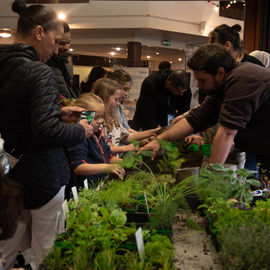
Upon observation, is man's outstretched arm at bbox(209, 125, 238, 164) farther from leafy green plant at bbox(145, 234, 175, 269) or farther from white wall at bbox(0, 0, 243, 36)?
white wall at bbox(0, 0, 243, 36)

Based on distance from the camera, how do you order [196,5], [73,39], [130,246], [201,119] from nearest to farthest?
[130,246]
[201,119]
[196,5]
[73,39]

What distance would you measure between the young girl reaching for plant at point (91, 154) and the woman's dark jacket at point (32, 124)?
398 millimetres

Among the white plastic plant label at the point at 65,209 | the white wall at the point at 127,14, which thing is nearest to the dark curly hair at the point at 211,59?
the white plastic plant label at the point at 65,209

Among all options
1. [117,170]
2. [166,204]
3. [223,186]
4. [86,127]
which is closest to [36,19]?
[86,127]

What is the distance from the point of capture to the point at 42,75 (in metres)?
1.67

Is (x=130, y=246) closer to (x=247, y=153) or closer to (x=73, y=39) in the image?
(x=247, y=153)

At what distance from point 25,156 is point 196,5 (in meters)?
9.05

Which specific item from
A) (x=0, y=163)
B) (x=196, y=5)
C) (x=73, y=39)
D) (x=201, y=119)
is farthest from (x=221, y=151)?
(x=73, y=39)

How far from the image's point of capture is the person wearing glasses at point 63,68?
2596 mm

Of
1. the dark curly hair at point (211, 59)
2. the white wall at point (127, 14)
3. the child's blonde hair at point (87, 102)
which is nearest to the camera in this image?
the dark curly hair at point (211, 59)

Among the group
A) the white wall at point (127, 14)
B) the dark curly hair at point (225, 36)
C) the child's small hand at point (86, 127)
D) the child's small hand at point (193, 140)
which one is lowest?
the child's small hand at point (193, 140)

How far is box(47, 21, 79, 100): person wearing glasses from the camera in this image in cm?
260

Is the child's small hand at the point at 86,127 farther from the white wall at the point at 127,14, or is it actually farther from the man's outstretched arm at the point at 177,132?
the white wall at the point at 127,14

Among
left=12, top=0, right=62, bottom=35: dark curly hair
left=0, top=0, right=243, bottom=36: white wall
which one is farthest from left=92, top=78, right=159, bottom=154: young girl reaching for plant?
left=0, top=0, right=243, bottom=36: white wall
